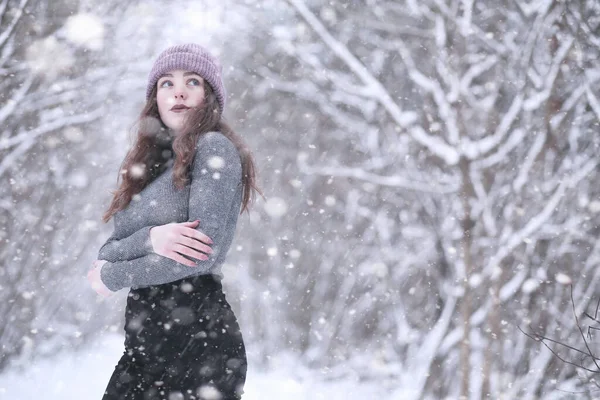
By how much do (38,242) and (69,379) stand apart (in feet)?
6.30

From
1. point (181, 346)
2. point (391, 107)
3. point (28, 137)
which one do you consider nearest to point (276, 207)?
point (391, 107)

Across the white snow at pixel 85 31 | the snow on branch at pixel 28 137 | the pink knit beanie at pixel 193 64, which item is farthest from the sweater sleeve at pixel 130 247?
the white snow at pixel 85 31

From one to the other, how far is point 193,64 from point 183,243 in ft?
2.52

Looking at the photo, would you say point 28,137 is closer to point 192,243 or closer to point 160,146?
point 160,146

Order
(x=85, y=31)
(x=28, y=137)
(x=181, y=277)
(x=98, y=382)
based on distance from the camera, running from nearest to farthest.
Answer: (x=181, y=277)
(x=98, y=382)
(x=28, y=137)
(x=85, y=31)

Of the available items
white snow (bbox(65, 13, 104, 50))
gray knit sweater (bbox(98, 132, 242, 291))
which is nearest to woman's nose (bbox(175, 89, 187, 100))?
gray knit sweater (bbox(98, 132, 242, 291))

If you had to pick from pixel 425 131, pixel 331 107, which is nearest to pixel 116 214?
pixel 425 131

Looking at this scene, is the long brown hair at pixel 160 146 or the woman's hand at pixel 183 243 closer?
the woman's hand at pixel 183 243

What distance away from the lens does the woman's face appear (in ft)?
6.09

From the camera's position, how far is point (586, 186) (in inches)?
213

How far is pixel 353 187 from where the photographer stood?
730cm

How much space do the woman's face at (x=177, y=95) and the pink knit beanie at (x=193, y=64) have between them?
3 cm

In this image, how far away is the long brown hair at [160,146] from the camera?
68.5 inches

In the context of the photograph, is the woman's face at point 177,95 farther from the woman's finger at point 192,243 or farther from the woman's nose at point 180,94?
the woman's finger at point 192,243
